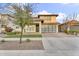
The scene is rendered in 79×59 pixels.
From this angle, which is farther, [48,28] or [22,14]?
[48,28]

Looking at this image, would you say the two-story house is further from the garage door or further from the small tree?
the small tree

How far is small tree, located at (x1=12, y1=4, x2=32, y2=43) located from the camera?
5.62m

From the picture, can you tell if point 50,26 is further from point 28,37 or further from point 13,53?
point 13,53

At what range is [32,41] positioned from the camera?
5.69 m

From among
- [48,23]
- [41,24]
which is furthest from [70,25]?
[41,24]

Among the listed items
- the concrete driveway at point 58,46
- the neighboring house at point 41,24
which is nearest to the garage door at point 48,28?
the neighboring house at point 41,24

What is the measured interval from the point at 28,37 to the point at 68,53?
2.73 feet

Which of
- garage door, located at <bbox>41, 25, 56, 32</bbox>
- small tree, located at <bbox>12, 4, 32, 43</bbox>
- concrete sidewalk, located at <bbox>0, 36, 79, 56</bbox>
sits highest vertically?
small tree, located at <bbox>12, 4, 32, 43</bbox>

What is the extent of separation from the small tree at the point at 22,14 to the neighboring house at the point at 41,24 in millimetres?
79

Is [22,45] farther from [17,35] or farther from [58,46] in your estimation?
[58,46]

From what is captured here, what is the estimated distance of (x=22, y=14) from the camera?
563 centimetres

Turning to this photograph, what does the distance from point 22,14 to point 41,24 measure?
1.37 ft

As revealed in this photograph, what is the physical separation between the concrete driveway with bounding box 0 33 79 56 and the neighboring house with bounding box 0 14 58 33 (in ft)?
0.47

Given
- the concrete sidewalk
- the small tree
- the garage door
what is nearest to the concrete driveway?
the concrete sidewalk
